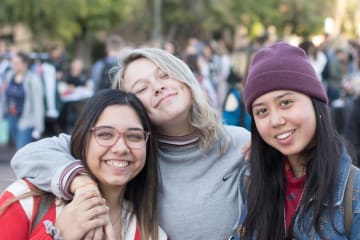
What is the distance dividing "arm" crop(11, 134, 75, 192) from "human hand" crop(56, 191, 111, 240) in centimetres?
13

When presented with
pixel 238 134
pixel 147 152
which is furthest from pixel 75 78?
pixel 147 152

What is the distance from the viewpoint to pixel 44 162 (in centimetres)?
240

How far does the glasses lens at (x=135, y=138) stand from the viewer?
7.91ft

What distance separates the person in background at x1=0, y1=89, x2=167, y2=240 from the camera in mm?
2230

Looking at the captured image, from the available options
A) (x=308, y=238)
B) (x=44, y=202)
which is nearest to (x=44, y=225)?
(x=44, y=202)

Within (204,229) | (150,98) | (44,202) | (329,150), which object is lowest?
(204,229)

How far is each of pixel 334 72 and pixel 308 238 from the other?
9.30m

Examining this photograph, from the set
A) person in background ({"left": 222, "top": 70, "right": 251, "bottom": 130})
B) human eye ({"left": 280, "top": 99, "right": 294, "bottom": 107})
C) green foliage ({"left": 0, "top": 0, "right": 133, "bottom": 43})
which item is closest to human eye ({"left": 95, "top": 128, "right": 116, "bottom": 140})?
human eye ({"left": 280, "top": 99, "right": 294, "bottom": 107})

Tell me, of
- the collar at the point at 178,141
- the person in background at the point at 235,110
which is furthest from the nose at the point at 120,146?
the person in background at the point at 235,110

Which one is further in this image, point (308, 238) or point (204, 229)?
point (204, 229)

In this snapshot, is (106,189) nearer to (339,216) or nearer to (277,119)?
(277,119)

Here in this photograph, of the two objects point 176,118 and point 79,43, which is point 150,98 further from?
point 79,43

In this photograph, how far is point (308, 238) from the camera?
2236 millimetres

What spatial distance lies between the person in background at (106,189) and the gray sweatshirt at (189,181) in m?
0.08
